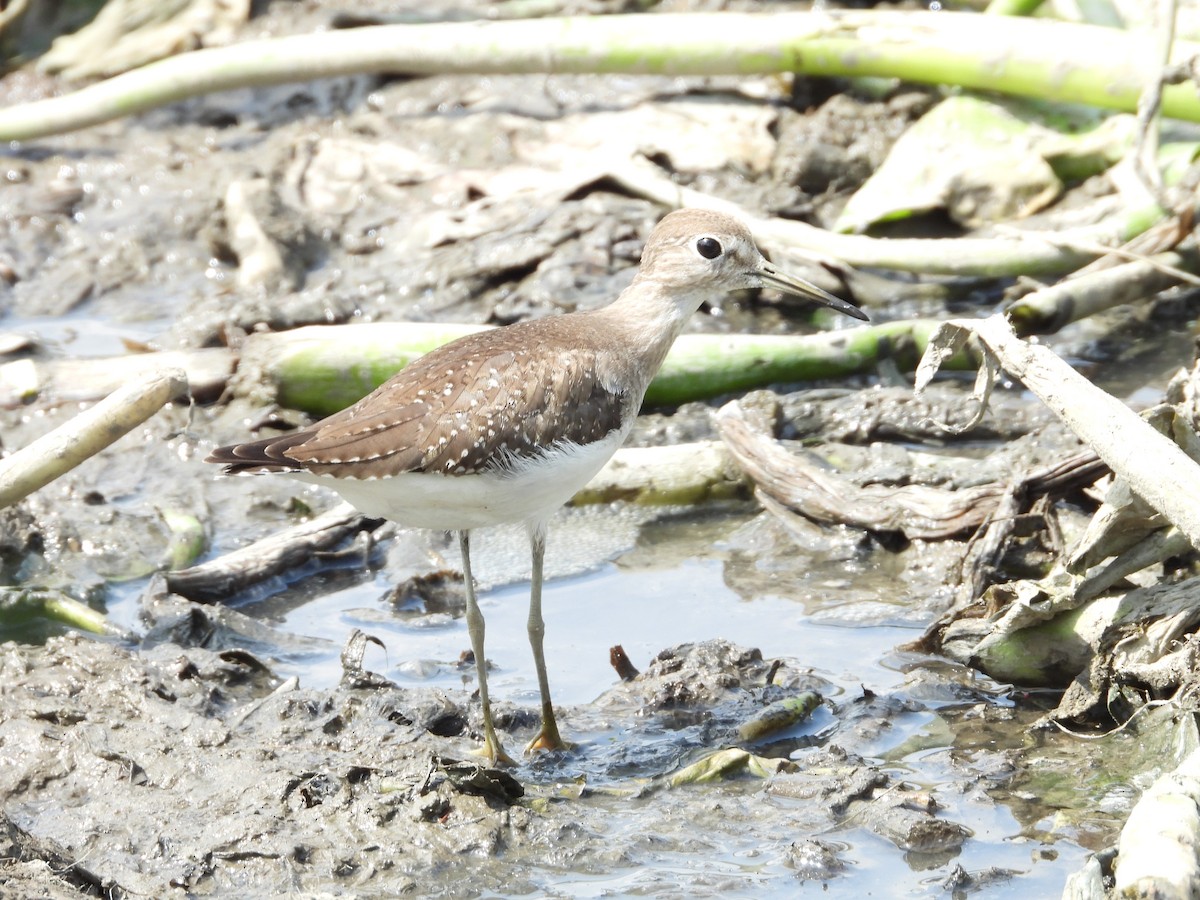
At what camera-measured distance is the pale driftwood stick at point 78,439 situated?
5117 mm

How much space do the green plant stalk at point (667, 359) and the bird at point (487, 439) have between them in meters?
1.68

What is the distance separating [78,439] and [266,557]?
3.75 feet

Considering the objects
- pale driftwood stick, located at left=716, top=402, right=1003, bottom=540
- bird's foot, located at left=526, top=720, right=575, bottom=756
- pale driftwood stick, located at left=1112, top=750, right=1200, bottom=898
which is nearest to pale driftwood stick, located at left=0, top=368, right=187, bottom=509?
bird's foot, located at left=526, top=720, right=575, bottom=756

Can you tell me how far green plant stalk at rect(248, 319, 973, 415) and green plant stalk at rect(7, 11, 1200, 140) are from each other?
1.70 meters

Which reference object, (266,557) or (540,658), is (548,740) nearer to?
(540,658)

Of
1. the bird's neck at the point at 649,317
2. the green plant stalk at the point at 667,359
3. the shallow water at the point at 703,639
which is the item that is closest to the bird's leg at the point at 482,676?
the shallow water at the point at 703,639

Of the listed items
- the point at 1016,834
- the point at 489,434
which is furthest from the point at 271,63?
the point at 1016,834

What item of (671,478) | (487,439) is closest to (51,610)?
(487,439)

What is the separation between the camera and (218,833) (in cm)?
409

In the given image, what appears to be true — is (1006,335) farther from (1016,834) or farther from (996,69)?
(996,69)

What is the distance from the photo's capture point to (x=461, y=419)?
469 cm

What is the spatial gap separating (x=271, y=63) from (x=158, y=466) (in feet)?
10.3

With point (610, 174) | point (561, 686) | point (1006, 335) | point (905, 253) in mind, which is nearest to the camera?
point (1006, 335)

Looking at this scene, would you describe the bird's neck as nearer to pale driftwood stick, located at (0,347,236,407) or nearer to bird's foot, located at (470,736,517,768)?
bird's foot, located at (470,736,517,768)
